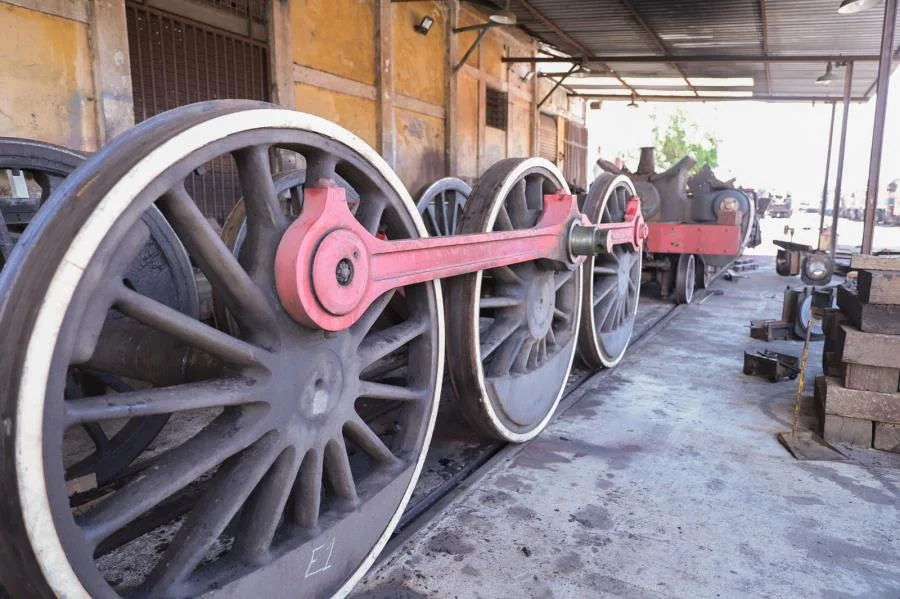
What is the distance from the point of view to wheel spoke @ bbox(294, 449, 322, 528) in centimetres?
176

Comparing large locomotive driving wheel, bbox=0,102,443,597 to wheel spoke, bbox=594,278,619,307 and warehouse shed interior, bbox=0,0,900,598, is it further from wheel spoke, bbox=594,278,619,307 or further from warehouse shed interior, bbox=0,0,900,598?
wheel spoke, bbox=594,278,619,307

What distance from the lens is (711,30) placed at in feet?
33.8

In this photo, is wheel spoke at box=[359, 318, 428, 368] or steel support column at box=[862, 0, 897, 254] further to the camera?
steel support column at box=[862, 0, 897, 254]

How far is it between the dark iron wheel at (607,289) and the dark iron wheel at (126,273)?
7.38 ft

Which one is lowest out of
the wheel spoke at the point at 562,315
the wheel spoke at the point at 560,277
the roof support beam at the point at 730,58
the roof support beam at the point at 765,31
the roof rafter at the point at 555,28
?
the wheel spoke at the point at 562,315

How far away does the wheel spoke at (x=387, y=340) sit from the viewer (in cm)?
196

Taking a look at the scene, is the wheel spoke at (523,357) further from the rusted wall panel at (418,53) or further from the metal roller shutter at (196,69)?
the rusted wall panel at (418,53)

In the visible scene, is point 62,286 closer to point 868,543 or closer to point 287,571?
point 287,571

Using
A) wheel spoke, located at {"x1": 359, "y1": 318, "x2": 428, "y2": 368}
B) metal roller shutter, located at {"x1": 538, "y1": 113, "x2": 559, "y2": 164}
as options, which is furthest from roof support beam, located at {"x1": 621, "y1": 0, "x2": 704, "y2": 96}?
wheel spoke, located at {"x1": 359, "y1": 318, "x2": 428, "y2": 368}

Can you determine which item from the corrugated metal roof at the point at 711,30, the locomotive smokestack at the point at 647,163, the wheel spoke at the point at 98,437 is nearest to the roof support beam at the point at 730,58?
the corrugated metal roof at the point at 711,30

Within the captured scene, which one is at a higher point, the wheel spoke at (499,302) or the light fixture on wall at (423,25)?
the light fixture on wall at (423,25)

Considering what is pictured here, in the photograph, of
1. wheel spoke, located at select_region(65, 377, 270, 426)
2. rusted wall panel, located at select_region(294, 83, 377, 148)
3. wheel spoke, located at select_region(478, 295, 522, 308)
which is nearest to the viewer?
wheel spoke, located at select_region(65, 377, 270, 426)

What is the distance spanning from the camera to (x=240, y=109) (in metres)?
1.47

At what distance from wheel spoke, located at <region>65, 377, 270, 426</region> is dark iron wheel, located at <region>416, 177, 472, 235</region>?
137 inches
